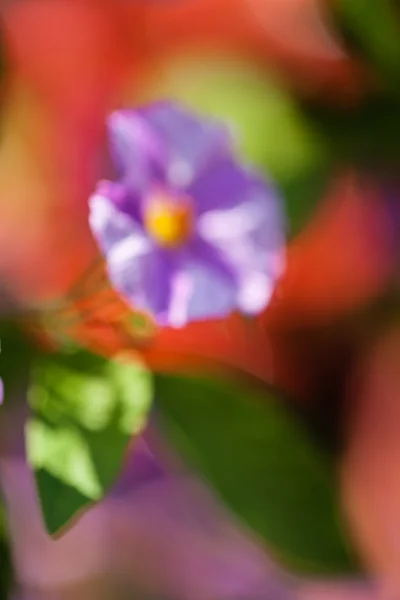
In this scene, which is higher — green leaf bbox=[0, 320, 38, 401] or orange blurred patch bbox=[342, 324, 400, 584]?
green leaf bbox=[0, 320, 38, 401]

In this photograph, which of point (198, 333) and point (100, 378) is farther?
point (198, 333)

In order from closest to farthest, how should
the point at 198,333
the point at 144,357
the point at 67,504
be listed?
1. the point at 67,504
2. the point at 144,357
3. the point at 198,333

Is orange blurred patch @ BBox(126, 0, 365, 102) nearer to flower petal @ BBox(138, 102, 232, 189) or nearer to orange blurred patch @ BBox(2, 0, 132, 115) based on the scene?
orange blurred patch @ BBox(2, 0, 132, 115)

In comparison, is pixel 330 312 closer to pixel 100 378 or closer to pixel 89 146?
pixel 89 146

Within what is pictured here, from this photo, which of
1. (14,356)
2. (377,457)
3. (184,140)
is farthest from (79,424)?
(377,457)

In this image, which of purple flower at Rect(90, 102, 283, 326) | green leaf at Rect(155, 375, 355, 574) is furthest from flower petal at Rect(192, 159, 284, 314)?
green leaf at Rect(155, 375, 355, 574)

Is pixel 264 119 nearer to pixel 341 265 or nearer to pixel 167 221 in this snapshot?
pixel 341 265

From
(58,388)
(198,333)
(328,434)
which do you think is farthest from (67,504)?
(328,434)
